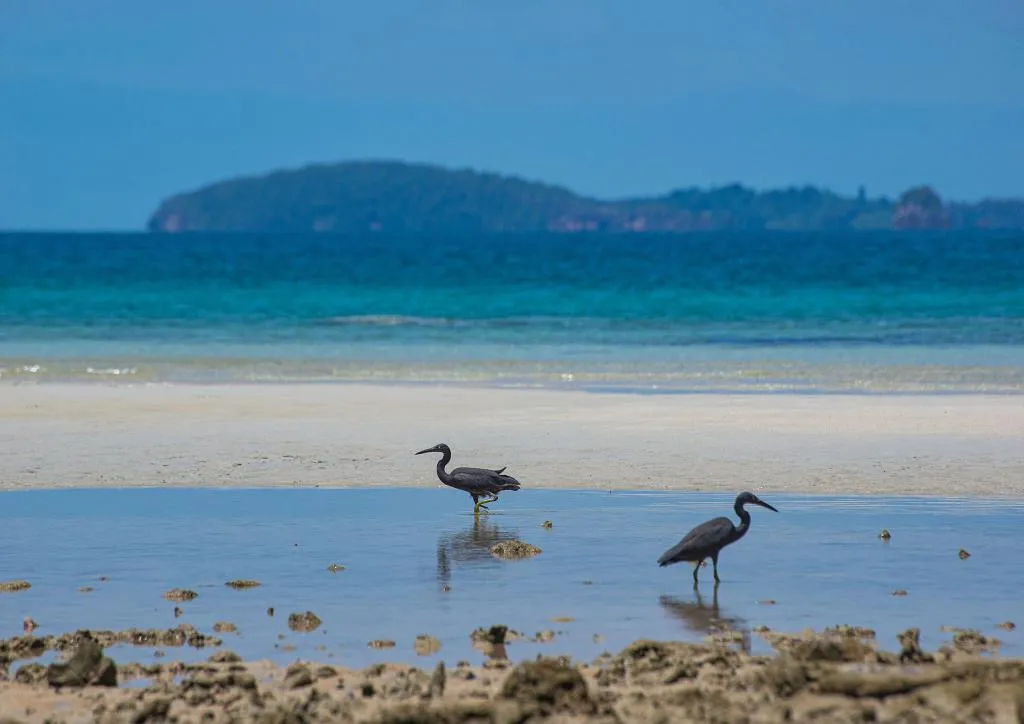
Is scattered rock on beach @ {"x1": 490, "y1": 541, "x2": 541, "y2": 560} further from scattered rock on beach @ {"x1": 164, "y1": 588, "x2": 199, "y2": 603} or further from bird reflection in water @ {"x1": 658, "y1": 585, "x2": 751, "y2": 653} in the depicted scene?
scattered rock on beach @ {"x1": 164, "y1": 588, "x2": 199, "y2": 603}

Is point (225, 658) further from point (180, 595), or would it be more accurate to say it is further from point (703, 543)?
point (703, 543)

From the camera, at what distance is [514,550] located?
11578 mm

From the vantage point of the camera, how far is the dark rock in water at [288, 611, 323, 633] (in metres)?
9.27

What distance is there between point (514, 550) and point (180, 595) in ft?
8.33

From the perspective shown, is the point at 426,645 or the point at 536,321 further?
the point at 536,321

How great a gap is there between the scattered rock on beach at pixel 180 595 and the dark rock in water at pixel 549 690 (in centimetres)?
311

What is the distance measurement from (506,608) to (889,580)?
255cm

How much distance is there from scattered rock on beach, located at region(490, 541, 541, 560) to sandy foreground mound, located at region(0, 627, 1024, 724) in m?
2.88

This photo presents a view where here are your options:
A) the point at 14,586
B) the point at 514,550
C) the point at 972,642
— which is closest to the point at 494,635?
the point at 972,642

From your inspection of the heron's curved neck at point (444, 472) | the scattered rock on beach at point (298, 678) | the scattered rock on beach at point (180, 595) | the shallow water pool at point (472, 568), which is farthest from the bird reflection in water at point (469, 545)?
the scattered rock on beach at point (298, 678)

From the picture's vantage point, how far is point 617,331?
4456 centimetres

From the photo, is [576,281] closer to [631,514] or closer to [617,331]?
[617,331]

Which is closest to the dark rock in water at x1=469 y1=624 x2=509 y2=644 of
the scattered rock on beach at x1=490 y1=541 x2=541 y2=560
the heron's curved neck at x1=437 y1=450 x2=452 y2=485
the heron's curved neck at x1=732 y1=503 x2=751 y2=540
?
the heron's curved neck at x1=732 y1=503 x2=751 y2=540

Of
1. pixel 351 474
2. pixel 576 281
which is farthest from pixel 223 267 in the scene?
pixel 351 474
